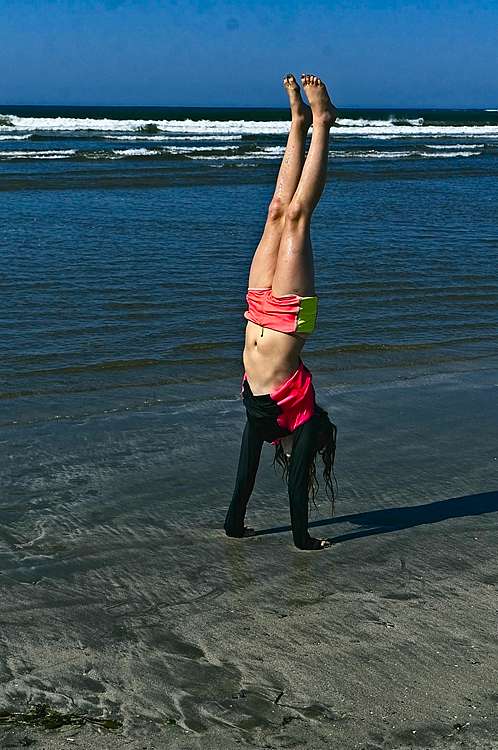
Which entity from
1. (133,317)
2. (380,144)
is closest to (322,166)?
(133,317)

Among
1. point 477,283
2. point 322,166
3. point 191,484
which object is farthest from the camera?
point 477,283

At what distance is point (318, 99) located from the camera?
15.3ft

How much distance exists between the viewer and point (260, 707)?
12.0 ft

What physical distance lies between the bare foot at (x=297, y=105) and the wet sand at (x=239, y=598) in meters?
2.10

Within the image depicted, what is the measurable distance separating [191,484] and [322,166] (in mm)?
2182

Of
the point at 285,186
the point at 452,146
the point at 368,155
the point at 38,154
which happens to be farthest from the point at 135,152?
the point at 285,186

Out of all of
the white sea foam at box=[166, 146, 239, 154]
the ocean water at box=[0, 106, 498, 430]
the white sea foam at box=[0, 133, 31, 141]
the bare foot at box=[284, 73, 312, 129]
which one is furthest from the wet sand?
the white sea foam at box=[0, 133, 31, 141]

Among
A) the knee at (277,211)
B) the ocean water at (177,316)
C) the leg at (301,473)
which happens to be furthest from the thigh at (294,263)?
the ocean water at (177,316)

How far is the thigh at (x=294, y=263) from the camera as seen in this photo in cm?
473

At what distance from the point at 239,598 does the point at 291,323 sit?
129 cm

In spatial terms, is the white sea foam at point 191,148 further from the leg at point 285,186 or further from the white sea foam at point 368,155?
the leg at point 285,186

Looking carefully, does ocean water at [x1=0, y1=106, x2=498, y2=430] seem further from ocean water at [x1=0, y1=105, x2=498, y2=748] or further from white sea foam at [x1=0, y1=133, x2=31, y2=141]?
white sea foam at [x1=0, y1=133, x2=31, y2=141]

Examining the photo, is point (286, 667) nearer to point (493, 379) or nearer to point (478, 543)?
point (478, 543)

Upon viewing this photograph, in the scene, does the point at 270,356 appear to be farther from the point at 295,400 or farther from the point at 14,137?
the point at 14,137
